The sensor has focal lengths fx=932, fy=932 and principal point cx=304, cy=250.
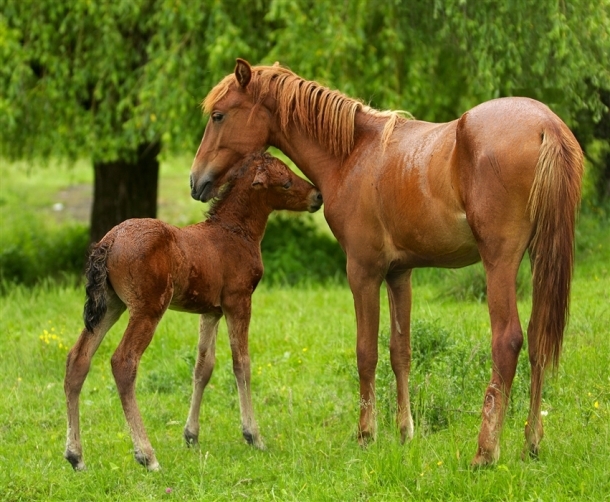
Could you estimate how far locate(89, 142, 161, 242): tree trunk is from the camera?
12.9 m

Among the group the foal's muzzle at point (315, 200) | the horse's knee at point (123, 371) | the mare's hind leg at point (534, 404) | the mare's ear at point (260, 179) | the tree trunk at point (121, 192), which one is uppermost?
the mare's ear at point (260, 179)

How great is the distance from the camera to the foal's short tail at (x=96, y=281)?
5555 millimetres

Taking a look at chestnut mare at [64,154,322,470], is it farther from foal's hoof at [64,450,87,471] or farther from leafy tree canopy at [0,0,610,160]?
leafy tree canopy at [0,0,610,160]

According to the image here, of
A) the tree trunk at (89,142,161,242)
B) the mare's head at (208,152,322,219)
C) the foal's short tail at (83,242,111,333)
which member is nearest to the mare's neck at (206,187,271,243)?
the mare's head at (208,152,322,219)

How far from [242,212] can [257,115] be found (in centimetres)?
67

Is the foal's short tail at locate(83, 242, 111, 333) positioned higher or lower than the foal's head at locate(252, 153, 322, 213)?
lower

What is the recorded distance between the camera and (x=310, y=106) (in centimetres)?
625

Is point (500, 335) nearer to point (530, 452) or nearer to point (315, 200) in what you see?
point (530, 452)

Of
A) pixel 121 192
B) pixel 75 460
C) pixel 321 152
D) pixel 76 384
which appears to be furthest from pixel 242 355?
pixel 121 192

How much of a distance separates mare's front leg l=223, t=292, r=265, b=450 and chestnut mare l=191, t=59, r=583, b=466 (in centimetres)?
74

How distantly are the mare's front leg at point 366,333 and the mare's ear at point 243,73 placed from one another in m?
1.44

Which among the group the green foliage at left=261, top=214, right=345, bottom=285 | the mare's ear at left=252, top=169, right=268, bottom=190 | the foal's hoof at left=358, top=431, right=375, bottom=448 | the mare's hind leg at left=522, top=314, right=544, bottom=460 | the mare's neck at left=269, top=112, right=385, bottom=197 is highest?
the mare's neck at left=269, top=112, right=385, bottom=197

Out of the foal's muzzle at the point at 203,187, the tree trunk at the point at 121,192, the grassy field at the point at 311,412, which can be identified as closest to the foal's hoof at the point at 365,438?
the grassy field at the point at 311,412

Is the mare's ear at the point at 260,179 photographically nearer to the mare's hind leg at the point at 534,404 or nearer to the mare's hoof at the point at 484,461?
the mare's hind leg at the point at 534,404
